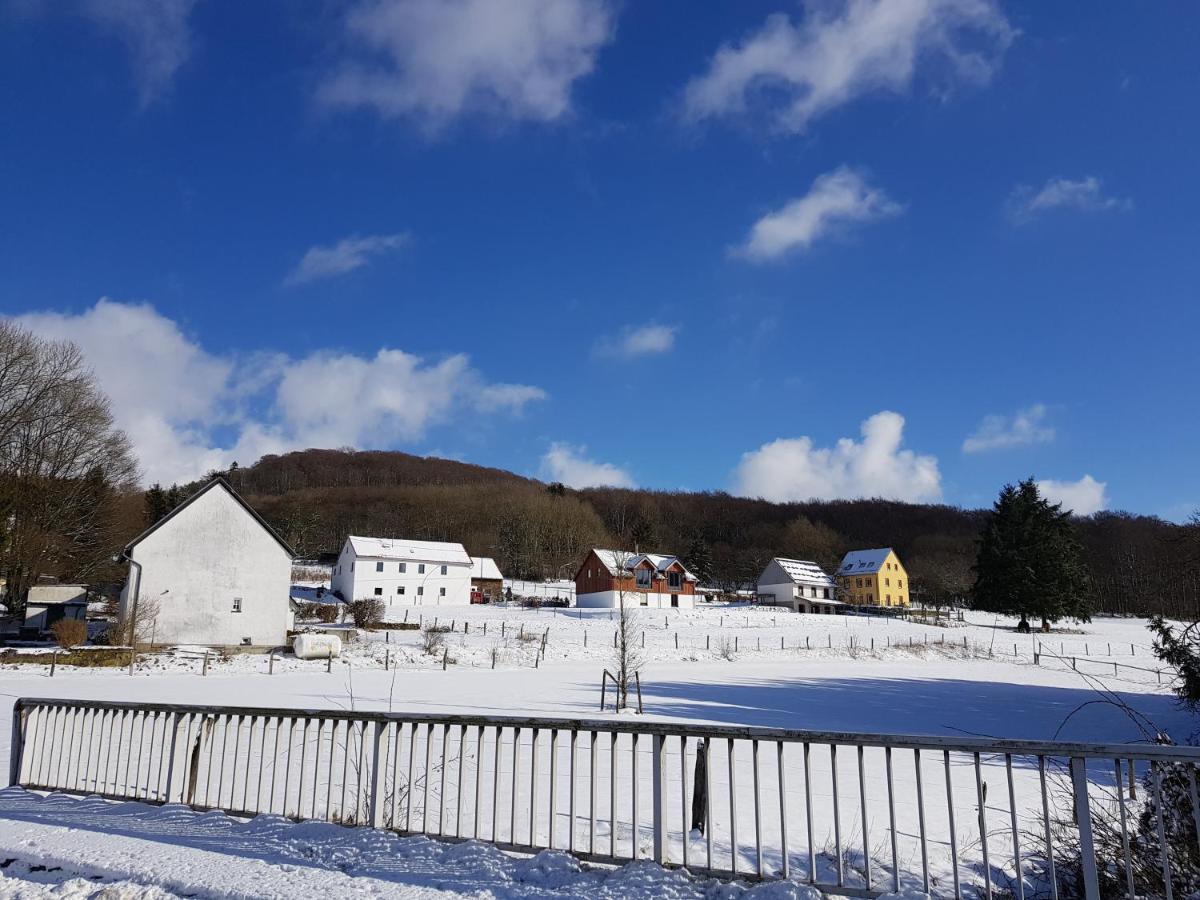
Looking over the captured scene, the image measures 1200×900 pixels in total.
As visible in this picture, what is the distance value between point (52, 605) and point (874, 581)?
85015 mm

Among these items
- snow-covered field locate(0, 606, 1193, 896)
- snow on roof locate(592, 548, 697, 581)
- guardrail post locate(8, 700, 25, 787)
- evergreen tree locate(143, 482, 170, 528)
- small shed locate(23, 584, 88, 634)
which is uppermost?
evergreen tree locate(143, 482, 170, 528)

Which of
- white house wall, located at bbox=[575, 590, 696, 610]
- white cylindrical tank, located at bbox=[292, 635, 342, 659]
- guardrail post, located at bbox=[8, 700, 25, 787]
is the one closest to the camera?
guardrail post, located at bbox=[8, 700, 25, 787]

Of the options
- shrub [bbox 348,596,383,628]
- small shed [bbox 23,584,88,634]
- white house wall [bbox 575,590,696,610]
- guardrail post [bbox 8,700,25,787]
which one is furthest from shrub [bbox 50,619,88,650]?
white house wall [bbox 575,590,696,610]

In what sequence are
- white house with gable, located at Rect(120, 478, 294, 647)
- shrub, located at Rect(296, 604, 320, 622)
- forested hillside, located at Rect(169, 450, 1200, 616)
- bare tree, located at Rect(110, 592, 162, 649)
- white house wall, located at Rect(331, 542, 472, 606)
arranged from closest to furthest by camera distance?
bare tree, located at Rect(110, 592, 162, 649), white house with gable, located at Rect(120, 478, 294, 647), shrub, located at Rect(296, 604, 320, 622), white house wall, located at Rect(331, 542, 472, 606), forested hillside, located at Rect(169, 450, 1200, 616)

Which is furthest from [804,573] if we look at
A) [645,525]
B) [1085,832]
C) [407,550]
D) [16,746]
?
[1085,832]

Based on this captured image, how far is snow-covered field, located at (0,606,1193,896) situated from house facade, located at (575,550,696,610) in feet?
25.8

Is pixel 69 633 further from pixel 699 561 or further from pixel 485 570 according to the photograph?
pixel 699 561

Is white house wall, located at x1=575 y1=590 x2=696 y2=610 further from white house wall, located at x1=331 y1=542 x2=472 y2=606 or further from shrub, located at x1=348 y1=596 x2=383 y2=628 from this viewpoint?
shrub, located at x1=348 y1=596 x2=383 y2=628

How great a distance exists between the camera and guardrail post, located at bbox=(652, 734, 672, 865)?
5.57 m

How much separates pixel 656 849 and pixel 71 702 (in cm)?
706

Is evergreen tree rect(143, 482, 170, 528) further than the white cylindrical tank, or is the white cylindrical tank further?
evergreen tree rect(143, 482, 170, 528)

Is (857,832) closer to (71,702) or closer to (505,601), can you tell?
(71,702)

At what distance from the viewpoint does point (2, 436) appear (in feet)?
133

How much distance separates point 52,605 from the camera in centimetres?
3853
